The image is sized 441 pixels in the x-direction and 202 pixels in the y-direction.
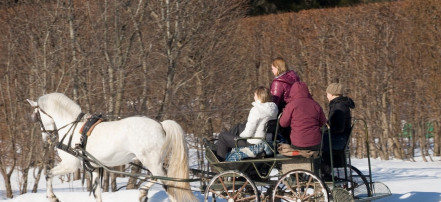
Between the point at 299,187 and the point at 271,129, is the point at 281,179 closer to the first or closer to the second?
the point at 299,187

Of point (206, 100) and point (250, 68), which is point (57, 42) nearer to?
point (206, 100)

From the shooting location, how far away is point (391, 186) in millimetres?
11180

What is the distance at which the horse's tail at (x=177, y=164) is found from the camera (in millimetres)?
8609

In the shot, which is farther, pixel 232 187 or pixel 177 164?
pixel 177 164

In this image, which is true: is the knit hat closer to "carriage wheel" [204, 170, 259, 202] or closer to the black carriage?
the black carriage

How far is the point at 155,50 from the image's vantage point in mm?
12883

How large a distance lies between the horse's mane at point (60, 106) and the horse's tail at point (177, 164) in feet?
3.57

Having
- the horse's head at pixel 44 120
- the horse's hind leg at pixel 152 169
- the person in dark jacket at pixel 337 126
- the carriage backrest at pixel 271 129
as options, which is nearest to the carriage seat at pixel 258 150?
the carriage backrest at pixel 271 129

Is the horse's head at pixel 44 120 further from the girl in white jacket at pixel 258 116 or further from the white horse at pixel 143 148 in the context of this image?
the girl in white jacket at pixel 258 116

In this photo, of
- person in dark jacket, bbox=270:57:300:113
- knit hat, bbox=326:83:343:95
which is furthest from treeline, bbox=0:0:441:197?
knit hat, bbox=326:83:343:95

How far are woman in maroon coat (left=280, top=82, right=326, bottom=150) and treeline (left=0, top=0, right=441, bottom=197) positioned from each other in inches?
74.7

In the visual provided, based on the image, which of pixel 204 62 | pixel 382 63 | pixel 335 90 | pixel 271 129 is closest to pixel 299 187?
pixel 271 129

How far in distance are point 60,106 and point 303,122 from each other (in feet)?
8.89

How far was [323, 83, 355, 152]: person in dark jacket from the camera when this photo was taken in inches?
331
